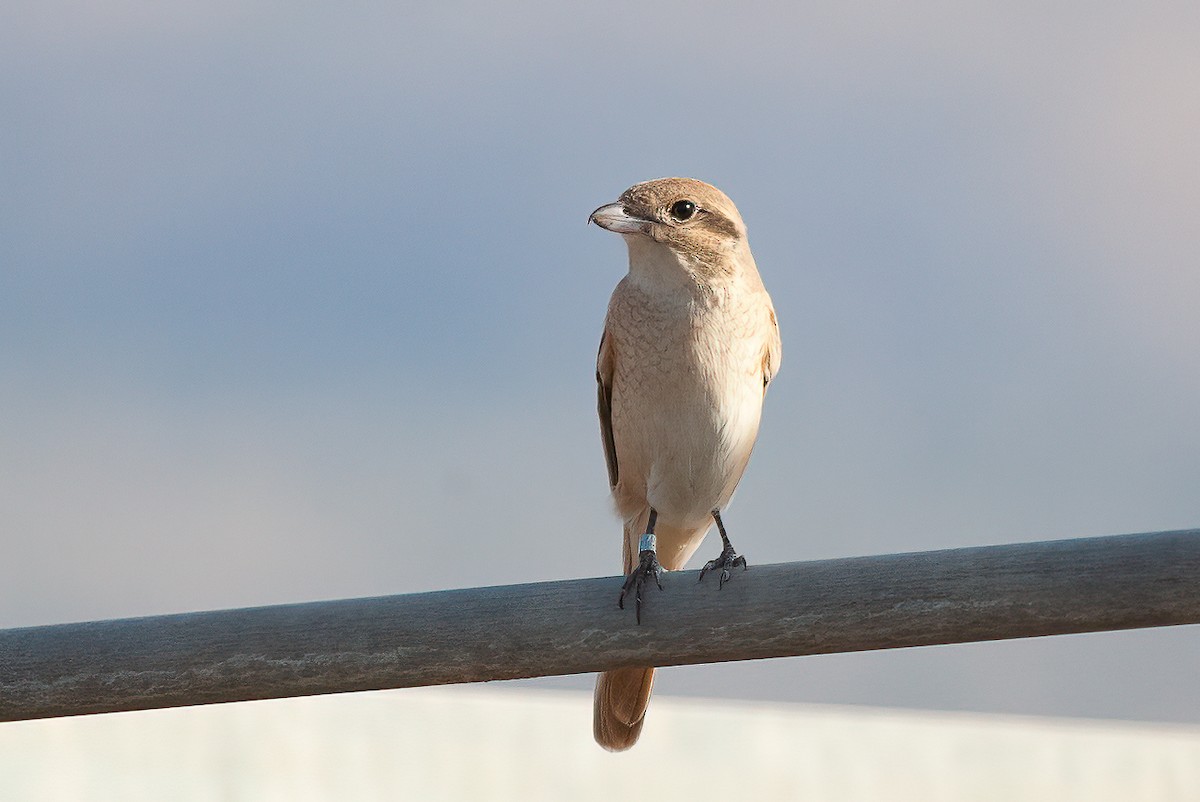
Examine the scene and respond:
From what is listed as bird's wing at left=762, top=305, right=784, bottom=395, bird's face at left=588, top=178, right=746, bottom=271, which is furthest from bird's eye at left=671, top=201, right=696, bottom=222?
bird's wing at left=762, top=305, right=784, bottom=395

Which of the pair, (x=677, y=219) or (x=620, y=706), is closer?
(x=620, y=706)

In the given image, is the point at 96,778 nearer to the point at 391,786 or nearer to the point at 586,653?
the point at 391,786

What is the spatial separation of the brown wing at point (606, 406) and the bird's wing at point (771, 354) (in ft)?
1.49

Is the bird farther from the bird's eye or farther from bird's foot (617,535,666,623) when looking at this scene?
bird's foot (617,535,666,623)

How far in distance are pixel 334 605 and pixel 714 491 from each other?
150 cm

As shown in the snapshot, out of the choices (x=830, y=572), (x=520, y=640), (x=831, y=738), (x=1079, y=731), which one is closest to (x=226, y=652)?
(x=520, y=640)

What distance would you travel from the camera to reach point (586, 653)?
2.12 metres

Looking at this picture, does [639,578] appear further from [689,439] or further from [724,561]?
[689,439]

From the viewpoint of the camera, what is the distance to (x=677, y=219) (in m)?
3.31

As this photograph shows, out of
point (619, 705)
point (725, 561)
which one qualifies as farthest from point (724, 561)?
point (619, 705)

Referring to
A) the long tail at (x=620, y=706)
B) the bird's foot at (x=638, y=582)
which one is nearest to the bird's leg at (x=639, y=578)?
the bird's foot at (x=638, y=582)

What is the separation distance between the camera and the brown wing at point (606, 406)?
3.53 m

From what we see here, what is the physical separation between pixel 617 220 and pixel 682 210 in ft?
0.61

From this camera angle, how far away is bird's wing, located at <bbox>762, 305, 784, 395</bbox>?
3.51 metres
